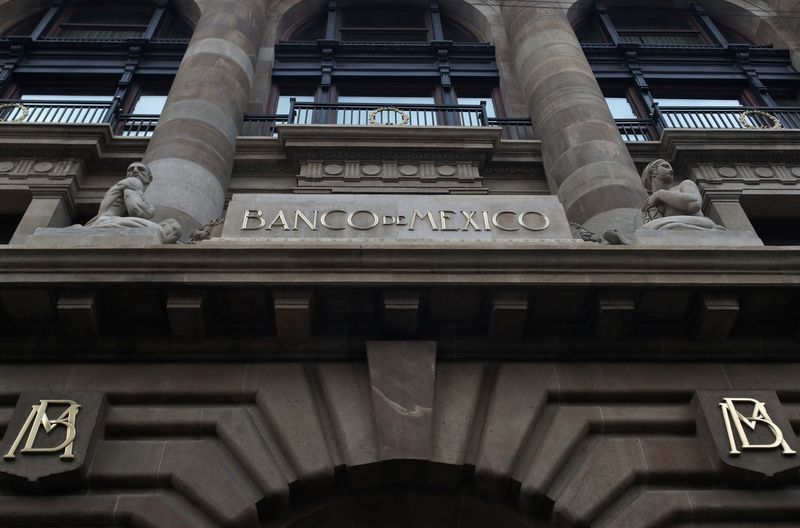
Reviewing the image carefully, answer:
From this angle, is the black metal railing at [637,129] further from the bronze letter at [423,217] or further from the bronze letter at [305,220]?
the bronze letter at [305,220]

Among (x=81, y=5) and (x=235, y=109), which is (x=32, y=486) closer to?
(x=235, y=109)

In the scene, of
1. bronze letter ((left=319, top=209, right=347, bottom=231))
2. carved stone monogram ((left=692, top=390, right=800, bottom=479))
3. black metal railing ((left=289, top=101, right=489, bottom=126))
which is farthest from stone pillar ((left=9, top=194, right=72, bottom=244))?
carved stone monogram ((left=692, top=390, right=800, bottom=479))

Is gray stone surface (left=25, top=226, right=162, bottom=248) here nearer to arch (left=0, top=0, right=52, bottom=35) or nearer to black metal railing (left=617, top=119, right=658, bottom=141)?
black metal railing (left=617, top=119, right=658, bottom=141)

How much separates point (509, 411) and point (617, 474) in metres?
1.40

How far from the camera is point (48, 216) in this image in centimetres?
1372

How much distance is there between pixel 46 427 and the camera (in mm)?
8078

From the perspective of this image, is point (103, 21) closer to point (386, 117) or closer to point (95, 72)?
point (95, 72)

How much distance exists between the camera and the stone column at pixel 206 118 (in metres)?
12.1

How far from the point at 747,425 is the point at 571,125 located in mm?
7907

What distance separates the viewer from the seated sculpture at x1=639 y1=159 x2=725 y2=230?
392 inches

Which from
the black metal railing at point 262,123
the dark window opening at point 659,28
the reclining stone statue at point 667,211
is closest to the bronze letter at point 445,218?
the reclining stone statue at point 667,211

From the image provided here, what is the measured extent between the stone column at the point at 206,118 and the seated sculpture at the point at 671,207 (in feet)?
23.4

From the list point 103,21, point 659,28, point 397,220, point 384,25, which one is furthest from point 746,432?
point 103,21

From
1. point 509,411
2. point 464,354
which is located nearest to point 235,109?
point 464,354
